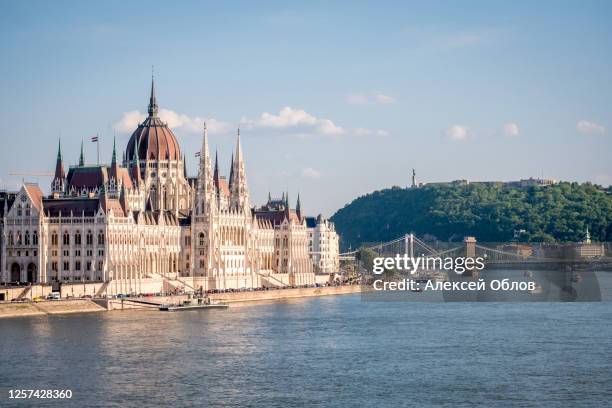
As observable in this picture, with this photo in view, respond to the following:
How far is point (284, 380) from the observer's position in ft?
249

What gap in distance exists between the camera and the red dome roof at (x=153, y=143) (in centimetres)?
15900

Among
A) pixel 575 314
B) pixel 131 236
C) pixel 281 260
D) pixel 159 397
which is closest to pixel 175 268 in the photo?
pixel 131 236

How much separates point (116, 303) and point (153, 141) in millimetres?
40547

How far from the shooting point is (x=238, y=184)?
6575 inches

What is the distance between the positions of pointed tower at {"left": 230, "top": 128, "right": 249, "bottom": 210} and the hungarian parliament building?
0.12m

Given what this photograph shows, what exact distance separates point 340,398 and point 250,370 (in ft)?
34.4

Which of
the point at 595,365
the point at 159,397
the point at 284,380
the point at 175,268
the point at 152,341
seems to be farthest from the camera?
the point at 175,268

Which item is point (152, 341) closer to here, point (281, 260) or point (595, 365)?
point (595, 365)

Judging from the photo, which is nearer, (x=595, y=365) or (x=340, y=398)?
(x=340, y=398)

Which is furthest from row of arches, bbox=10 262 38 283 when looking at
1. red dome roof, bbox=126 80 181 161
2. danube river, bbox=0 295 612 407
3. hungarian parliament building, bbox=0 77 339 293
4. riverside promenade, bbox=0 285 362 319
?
red dome roof, bbox=126 80 181 161

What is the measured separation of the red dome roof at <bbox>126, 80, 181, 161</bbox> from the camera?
159 meters

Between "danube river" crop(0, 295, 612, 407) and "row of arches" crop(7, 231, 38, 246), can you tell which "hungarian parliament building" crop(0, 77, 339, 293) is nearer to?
"row of arches" crop(7, 231, 38, 246)

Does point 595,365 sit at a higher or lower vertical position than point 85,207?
lower

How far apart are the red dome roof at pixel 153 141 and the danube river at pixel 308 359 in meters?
42.1
